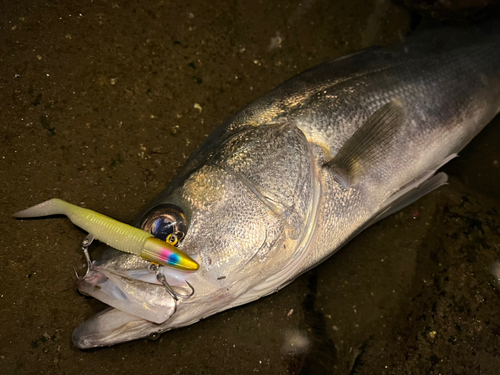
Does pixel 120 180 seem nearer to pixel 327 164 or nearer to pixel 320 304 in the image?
pixel 327 164

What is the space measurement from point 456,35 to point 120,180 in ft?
8.05

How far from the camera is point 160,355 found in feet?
6.30

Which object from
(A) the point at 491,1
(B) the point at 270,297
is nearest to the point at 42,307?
(B) the point at 270,297

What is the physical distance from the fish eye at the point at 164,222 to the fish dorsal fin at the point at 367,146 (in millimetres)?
828

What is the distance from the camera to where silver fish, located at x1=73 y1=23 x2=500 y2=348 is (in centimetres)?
141

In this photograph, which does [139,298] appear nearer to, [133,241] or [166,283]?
[166,283]

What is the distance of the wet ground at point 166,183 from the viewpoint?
1839mm

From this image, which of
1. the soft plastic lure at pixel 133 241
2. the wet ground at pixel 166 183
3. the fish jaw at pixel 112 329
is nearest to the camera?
the soft plastic lure at pixel 133 241

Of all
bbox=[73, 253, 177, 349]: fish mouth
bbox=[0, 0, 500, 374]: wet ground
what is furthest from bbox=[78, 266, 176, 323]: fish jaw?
bbox=[0, 0, 500, 374]: wet ground

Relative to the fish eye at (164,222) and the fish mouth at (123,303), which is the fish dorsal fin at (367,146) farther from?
the fish mouth at (123,303)

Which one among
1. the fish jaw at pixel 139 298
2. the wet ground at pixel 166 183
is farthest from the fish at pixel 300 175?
the wet ground at pixel 166 183

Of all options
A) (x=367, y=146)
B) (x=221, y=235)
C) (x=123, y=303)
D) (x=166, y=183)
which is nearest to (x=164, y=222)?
(x=221, y=235)

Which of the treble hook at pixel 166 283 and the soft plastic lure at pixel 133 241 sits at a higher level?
the soft plastic lure at pixel 133 241

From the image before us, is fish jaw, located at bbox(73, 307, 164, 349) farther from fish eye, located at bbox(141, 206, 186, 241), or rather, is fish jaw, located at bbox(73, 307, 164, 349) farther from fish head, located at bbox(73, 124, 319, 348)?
fish eye, located at bbox(141, 206, 186, 241)
